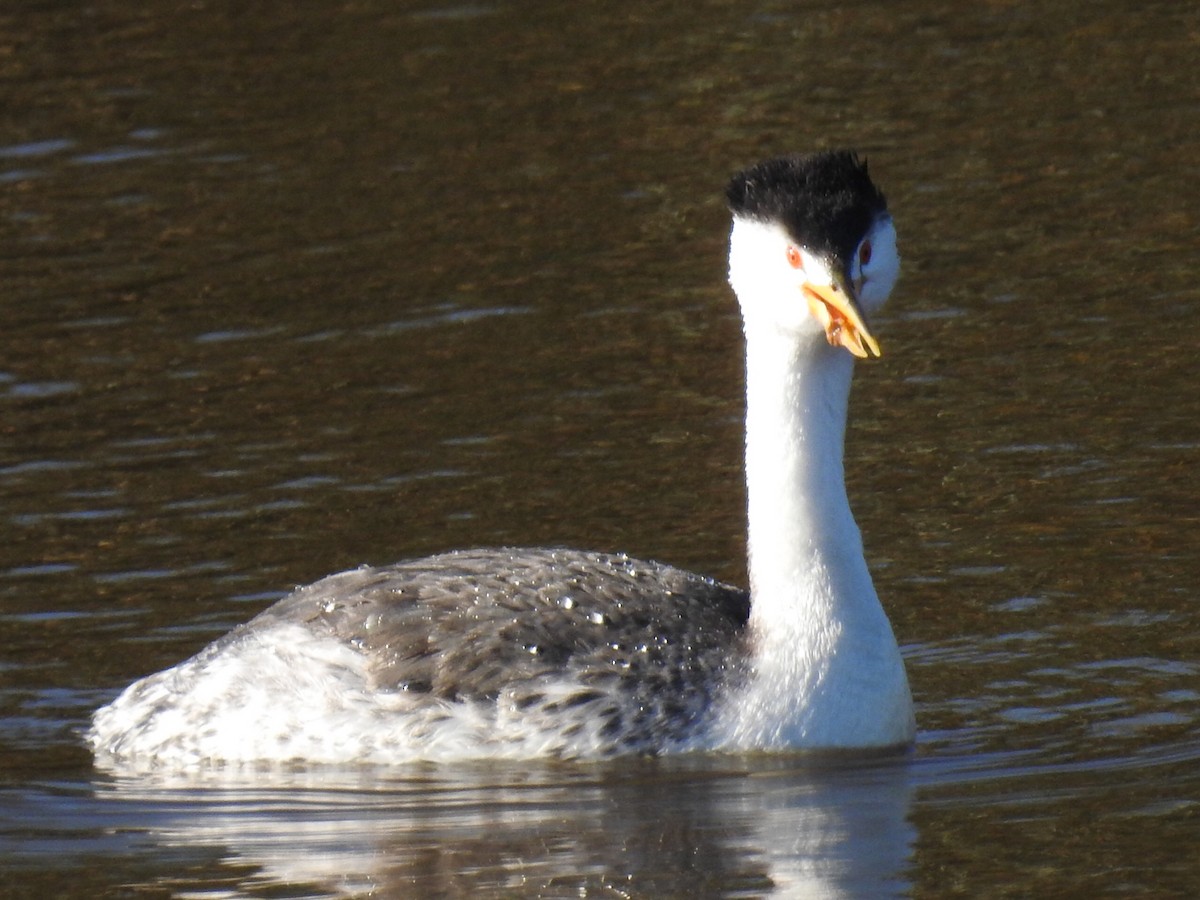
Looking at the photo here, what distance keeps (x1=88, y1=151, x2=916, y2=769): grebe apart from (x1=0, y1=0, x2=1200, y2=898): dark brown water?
0.26 meters

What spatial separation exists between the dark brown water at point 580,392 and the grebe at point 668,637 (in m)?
0.26

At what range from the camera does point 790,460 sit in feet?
33.1

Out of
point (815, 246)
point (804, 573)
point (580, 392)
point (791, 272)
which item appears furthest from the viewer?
point (580, 392)

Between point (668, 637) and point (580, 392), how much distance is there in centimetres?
463

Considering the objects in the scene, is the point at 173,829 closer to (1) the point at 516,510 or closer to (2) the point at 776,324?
(2) the point at 776,324

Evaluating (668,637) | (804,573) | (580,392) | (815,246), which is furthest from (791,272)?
(580,392)

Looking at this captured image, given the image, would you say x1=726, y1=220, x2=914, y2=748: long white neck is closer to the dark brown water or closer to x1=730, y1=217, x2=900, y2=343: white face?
x1=730, y1=217, x2=900, y2=343: white face

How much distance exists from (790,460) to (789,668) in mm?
849

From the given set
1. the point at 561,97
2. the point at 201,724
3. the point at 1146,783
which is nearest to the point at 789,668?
the point at 1146,783

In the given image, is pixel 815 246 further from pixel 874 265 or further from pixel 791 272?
pixel 874 265

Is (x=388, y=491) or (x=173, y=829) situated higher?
(x=388, y=491)

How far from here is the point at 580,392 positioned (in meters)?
14.4

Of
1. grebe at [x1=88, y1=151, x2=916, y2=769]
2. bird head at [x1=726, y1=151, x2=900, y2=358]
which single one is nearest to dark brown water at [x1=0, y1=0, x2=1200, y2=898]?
grebe at [x1=88, y1=151, x2=916, y2=769]

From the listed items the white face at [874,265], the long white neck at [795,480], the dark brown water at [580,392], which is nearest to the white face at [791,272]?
the white face at [874,265]
